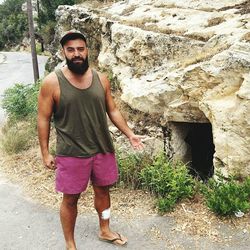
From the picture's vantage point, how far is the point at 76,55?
3.46m

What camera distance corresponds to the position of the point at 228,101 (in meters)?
4.92

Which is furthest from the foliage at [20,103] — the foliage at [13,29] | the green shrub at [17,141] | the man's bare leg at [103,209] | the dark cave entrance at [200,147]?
the foliage at [13,29]

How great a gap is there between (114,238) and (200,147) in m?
3.08

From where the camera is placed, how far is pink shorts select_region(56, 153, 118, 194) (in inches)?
141

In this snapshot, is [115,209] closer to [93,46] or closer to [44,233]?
[44,233]

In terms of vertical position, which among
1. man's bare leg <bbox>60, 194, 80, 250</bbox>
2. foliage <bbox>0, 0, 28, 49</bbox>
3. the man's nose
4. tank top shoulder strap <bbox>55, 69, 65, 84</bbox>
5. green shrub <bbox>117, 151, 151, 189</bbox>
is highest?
the man's nose

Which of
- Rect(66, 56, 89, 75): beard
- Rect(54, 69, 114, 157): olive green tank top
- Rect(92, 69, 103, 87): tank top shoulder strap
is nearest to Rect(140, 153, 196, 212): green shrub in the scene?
Rect(54, 69, 114, 157): olive green tank top

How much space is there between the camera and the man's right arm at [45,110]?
342 cm

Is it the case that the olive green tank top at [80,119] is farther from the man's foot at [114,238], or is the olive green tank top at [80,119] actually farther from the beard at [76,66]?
the man's foot at [114,238]

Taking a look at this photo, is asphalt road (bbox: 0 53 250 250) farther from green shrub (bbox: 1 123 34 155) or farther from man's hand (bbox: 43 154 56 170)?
green shrub (bbox: 1 123 34 155)

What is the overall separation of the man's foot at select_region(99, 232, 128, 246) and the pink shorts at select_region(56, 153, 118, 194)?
80 cm

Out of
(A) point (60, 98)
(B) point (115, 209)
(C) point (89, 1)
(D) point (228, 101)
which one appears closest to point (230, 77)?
(D) point (228, 101)

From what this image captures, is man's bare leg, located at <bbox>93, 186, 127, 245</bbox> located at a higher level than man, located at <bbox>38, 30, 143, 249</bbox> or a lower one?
lower

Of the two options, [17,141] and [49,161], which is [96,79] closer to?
[49,161]
